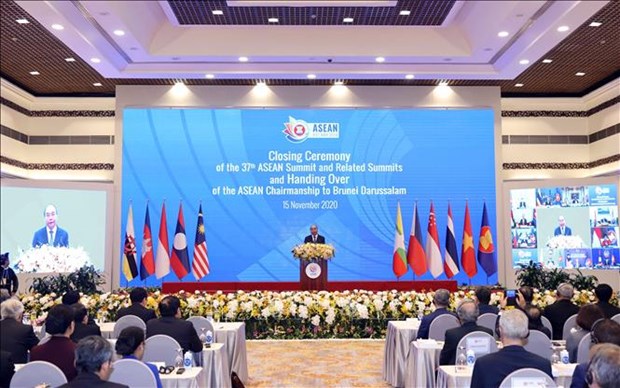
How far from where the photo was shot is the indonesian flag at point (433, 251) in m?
12.9

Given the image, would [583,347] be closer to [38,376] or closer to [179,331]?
[179,331]

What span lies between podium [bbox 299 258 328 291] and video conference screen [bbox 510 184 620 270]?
231 inches

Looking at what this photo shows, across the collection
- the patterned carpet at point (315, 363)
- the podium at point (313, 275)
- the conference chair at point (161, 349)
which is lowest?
the patterned carpet at point (315, 363)

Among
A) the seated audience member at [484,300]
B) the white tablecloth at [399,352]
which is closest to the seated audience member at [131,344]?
the white tablecloth at [399,352]

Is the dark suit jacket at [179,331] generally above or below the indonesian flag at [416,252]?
below

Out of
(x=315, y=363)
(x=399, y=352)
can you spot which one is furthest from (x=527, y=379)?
(x=315, y=363)

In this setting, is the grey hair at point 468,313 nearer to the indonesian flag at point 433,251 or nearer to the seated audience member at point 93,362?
the seated audience member at point 93,362

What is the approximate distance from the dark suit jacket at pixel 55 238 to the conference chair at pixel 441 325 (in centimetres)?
996

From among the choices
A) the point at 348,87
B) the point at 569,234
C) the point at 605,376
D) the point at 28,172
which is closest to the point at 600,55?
the point at 569,234

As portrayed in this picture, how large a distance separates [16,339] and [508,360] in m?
3.75

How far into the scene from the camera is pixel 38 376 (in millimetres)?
4086

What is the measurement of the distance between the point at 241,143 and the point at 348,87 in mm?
2758

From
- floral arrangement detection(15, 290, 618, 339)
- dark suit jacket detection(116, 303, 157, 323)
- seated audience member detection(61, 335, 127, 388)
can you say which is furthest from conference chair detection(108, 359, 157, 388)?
floral arrangement detection(15, 290, 618, 339)

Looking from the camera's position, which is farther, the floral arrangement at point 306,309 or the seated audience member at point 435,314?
the floral arrangement at point 306,309
